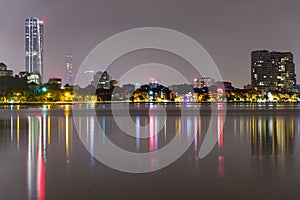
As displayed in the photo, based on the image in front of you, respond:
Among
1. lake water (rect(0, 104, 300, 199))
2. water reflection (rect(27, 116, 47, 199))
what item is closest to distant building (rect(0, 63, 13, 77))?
water reflection (rect(27, 116, 47, 199))

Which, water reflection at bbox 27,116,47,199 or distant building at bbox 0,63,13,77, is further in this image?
distant building at bbox 0,63,13,77

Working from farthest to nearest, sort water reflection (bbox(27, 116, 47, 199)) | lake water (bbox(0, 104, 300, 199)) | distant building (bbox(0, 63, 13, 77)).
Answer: distant building (bbox(0, 63, 13, 77))
water reflection (bbox(27, 116, 47, 199))
lake water (bbox(0, 104, 300, 199))

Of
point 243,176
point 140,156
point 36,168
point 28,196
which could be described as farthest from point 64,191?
point 140,156

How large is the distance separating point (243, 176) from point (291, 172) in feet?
4.64

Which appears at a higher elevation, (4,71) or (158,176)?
(4,71)

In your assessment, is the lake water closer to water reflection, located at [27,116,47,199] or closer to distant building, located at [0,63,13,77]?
water reflection, located at [27,116,47,199]

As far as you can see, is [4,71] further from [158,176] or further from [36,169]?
[158,176]

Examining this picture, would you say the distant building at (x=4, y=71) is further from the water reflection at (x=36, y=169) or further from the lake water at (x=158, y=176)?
the lake water at (x=158, y=176)

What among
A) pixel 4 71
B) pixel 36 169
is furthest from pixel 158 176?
pixel 4 71

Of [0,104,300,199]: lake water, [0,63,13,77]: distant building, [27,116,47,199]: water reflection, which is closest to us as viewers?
[0,104,300,199]: lake water

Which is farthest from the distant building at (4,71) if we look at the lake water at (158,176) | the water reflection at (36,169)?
the lake water at (158,176)

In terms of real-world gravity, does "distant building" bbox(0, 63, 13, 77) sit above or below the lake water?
above

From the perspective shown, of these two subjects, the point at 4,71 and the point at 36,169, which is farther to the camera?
the point at 4,71

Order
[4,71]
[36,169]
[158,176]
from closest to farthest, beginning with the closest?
[158,176]
[36,169]
[4,71]
